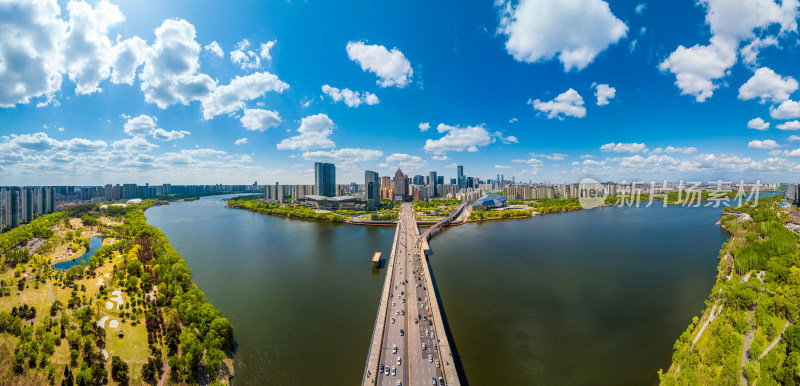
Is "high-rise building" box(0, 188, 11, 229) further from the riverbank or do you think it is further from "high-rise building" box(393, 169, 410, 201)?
"high-rise building" box(393, 169, 410, 201)

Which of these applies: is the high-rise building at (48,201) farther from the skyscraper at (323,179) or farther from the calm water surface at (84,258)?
the skyscraper at (323,179)

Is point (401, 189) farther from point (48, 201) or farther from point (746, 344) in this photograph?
point (746, 344)

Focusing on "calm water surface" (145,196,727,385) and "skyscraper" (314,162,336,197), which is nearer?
"calm water surface" (145,196,727,385)

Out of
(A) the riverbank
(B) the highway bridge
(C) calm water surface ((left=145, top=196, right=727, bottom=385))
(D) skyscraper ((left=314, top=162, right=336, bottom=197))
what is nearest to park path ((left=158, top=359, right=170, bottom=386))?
(C) calm water surface ((left=145, top=196, right=727, bottom=385))

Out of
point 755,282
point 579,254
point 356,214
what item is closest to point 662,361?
point 755,282

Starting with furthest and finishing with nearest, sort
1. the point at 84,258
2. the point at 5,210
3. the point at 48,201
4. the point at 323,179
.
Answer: the point at 323,179 < the point at 48,201 < the point at 5,210 < the point at 84,258

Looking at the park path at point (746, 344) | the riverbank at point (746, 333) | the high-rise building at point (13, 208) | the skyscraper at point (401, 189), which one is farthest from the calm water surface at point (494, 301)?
the skyscraper at point (401, 189)

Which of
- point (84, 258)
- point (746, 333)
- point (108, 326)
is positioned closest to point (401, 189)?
point (84, 258)
